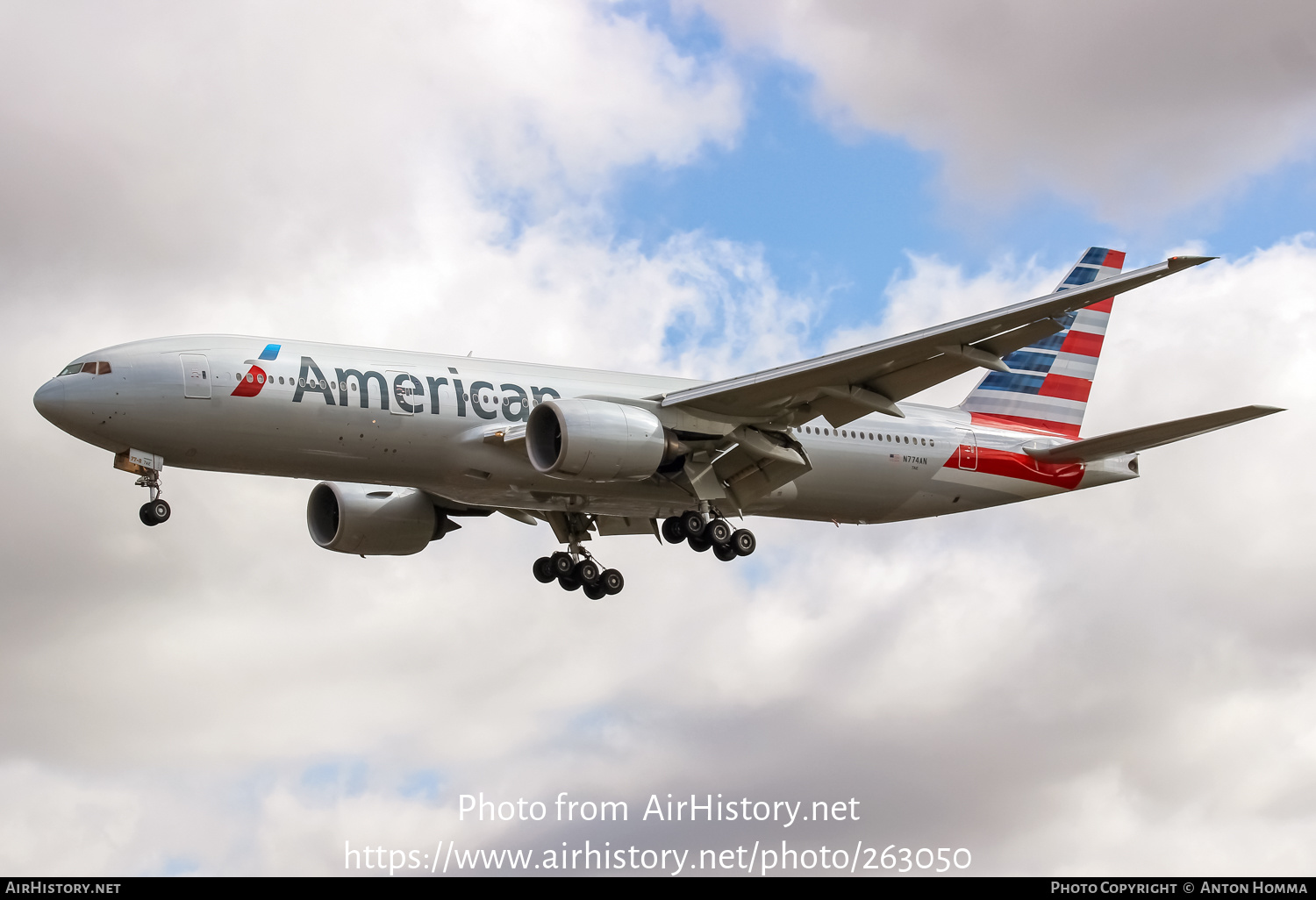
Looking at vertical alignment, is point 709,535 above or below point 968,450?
below

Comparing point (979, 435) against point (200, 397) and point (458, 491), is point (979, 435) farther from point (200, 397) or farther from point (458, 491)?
point (200, 397)

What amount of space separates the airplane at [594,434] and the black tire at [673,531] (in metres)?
0.04

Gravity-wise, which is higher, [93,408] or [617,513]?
[617,513]

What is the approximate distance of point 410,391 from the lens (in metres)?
29.6

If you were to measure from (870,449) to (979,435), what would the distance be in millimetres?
3477

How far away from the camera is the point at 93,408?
27.7 m

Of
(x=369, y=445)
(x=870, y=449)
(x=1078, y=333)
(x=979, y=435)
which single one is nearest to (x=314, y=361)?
(x=369, y=445)

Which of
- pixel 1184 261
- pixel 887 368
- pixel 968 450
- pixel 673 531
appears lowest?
pixel 673 531

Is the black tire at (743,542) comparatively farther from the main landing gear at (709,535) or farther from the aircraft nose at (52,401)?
the aircraft nose at (52,401)

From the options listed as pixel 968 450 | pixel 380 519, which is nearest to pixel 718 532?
pixel 968 450

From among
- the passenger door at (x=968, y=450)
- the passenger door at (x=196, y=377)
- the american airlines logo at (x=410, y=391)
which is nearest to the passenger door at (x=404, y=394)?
the american airlines logo at (x=410, y=391)

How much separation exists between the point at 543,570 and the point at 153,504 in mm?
10340

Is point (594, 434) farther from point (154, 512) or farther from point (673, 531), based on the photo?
point (154, 512)
